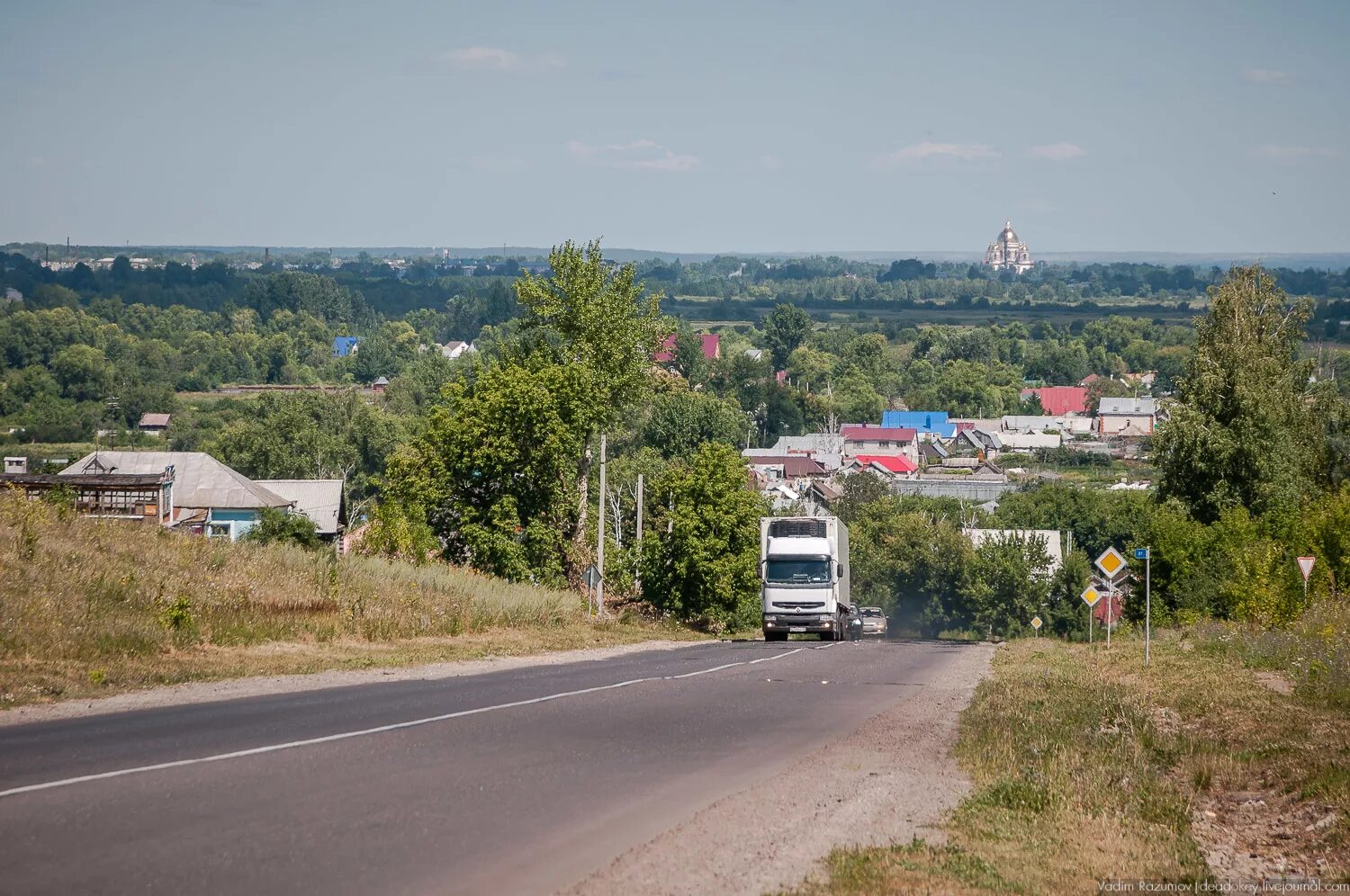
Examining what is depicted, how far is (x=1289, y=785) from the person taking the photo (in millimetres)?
14609

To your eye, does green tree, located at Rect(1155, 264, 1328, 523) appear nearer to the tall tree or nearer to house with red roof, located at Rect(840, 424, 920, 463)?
the tall tree

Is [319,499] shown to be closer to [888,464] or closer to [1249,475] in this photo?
[1249,475]

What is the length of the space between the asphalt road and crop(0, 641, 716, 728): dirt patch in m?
0.71

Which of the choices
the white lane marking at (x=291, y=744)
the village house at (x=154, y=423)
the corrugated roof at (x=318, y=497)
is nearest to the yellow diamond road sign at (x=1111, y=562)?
the white lane marking at (x=291, y=744)

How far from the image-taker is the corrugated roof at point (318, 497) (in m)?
70.8

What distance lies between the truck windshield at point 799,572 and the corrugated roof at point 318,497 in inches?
1335

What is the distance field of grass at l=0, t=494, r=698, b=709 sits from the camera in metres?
20.6

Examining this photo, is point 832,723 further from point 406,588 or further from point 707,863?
point 406,588

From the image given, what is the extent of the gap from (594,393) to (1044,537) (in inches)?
2309

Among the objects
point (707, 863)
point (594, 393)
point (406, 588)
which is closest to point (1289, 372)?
point (594, 393)

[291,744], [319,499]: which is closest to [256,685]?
[291,744]

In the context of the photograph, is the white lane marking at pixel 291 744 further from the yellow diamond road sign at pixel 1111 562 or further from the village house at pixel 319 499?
the village house at pixel 319 499

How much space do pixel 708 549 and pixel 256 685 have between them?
2873 centimetres

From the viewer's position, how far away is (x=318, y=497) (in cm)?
7300
